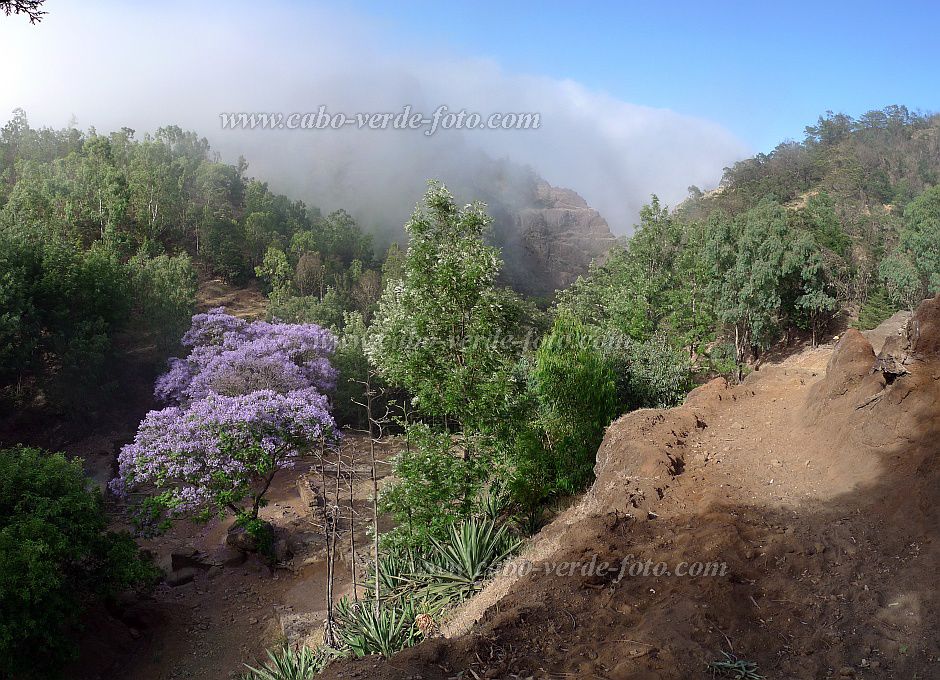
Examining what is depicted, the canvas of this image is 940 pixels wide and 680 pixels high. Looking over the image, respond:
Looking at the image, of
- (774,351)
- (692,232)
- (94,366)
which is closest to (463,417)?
(94,366)

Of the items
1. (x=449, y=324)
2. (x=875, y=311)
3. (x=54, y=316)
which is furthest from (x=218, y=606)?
(x=875, y=311)

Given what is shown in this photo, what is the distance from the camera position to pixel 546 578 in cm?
752

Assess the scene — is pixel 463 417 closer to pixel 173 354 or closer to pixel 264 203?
pixel 173 354

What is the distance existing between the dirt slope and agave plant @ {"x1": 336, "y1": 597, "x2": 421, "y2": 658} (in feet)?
2.54

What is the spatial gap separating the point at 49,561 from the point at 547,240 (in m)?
71.5

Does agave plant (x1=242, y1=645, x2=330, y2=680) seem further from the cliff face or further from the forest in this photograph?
the cliff face

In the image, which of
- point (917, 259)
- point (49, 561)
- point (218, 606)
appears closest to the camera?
point (49, 561)

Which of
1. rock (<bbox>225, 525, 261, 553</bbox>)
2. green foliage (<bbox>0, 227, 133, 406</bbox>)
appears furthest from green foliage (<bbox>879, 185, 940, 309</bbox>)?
green foliage (<bbox>0, 227, 133, 406</bbox>)

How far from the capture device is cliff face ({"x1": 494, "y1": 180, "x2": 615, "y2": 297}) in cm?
7050

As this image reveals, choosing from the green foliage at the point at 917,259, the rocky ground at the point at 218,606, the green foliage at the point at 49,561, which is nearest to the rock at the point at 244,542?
the rocky ground at the point at 218,606

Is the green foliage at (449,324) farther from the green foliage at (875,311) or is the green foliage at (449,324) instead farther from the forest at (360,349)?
the green foliage at (875,311)

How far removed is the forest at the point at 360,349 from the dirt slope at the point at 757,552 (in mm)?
1939

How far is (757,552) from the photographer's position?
7.25 m

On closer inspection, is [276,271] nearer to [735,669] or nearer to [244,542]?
[244,542]
